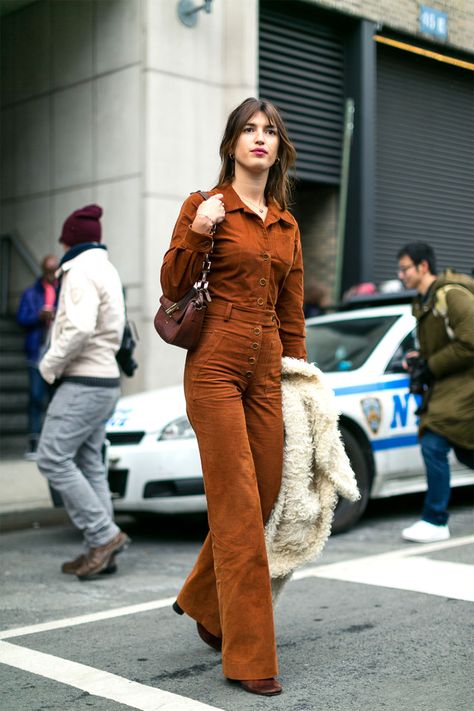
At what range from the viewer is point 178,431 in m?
6.85

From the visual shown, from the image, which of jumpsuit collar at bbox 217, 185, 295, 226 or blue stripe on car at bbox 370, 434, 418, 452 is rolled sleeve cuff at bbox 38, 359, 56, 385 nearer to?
jumpsuit collar at bbox 217, 185, 295, 226

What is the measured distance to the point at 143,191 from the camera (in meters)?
11.2

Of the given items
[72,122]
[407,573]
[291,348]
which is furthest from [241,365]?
[72,122]

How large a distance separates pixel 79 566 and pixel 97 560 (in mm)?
138

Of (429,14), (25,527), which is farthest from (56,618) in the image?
(429,14)

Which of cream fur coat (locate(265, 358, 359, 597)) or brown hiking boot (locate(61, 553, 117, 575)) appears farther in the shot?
brown hiking boot (locate(61, 553, 117, 575))

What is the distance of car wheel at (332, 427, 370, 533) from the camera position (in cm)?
716

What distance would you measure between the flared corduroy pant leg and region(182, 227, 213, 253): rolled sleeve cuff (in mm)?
285

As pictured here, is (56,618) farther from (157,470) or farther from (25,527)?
(25,527)

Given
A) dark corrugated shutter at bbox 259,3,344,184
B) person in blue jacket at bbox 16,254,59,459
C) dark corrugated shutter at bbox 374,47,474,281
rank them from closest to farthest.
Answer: person in blue jacket at bbox 16,254,59,459
dark corrugated shutter at bbox 259,3,344,184
dark corrugated shutter at bbox 374,47,474,281

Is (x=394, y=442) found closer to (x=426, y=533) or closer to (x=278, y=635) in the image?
(x=426, y=533)

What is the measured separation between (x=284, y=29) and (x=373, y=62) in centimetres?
142

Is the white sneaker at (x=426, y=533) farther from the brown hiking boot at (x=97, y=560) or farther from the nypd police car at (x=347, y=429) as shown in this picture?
the brown hiking boot at (x=97, y=560)

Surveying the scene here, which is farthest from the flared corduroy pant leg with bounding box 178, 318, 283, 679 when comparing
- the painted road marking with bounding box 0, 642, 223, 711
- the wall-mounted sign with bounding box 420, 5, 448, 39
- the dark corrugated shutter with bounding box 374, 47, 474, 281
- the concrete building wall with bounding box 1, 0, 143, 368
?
the wall-mounted sign with bounding box 420, 5, 448, 39
